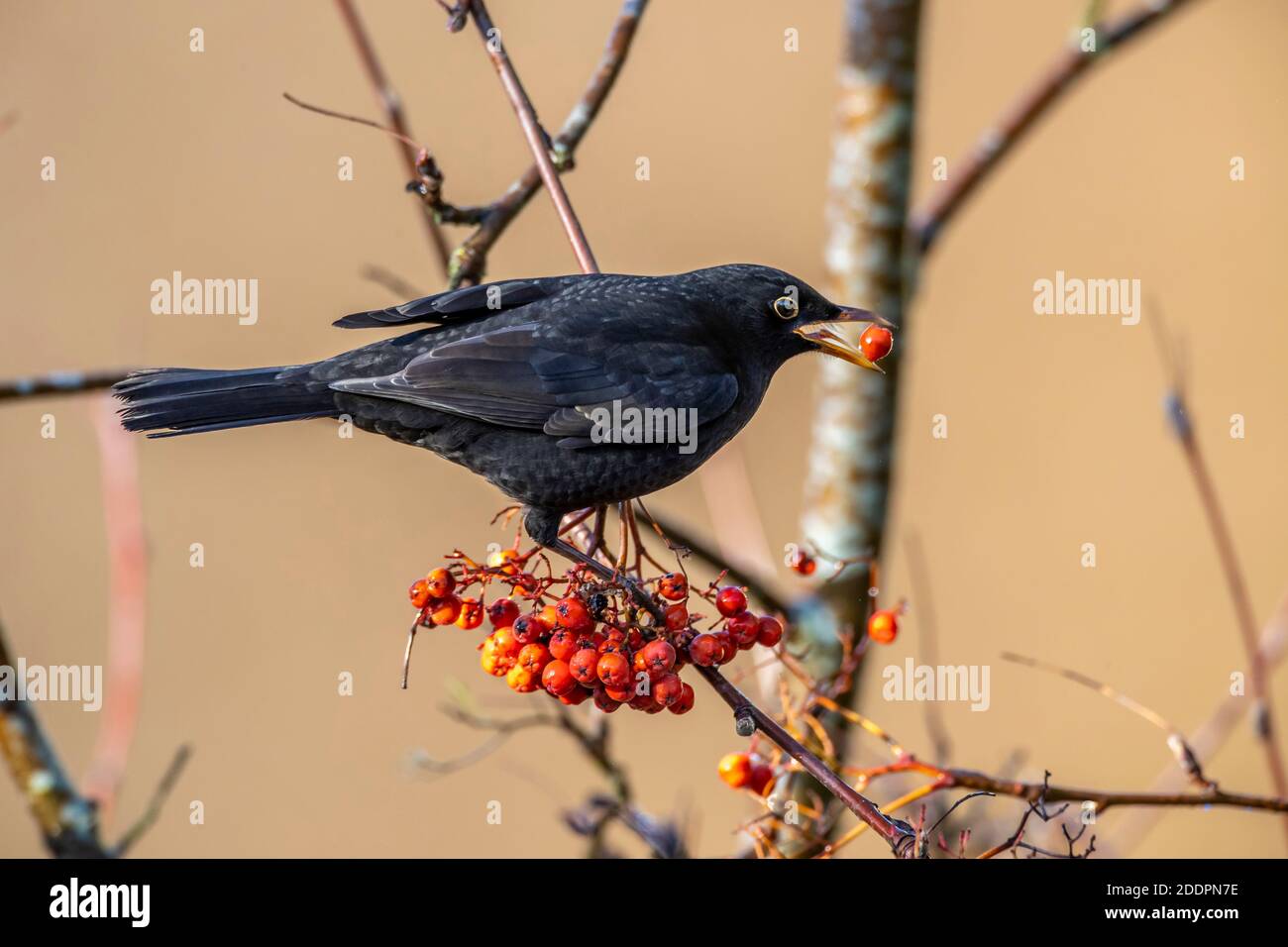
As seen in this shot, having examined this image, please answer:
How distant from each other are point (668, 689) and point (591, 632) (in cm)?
19

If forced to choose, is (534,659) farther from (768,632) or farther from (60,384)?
(60,384)

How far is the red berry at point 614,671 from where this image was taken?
192 cm

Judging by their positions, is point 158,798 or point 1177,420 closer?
point 1177,420

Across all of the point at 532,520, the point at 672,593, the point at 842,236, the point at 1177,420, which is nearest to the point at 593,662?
the point at 672,593

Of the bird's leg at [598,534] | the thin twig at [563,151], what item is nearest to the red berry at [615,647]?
the bird's leg at [598,534]

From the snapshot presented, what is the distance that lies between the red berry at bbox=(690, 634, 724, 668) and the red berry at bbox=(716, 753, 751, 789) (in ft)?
1.49

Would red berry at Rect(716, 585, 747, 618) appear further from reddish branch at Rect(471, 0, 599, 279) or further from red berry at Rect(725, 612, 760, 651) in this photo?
reddish branch at Rect(471, 0, 599, 279)

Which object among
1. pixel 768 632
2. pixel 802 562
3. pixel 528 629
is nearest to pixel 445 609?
pixel 528 629

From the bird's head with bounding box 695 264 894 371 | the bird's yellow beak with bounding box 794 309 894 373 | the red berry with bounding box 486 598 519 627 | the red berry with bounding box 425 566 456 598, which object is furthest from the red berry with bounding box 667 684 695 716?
the bird's head with bounding box 695 264 894 371

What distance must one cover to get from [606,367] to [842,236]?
94 centimetres

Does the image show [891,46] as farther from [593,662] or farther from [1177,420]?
[593,662]

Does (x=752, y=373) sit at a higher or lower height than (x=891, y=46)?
lower

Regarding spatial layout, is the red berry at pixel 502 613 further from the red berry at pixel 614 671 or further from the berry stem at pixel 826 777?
the berry stem at pixel 826 777

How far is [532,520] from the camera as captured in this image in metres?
2.54
